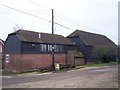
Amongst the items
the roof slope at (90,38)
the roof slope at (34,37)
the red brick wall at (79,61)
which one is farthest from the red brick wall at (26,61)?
the roof slope at (90,38)

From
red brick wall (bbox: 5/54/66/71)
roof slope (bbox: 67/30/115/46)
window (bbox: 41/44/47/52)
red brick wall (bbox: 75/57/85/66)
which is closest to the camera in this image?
red brick wall (bbox: 5/54/66/71)

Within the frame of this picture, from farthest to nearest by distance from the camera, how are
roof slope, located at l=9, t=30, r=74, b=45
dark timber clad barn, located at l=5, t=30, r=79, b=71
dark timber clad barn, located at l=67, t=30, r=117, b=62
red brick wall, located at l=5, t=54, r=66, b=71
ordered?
dark timber clad barn, located at l=67, t=30, r=117, b=62 < roof slope, located at l=9, t=30, r=74, b=45 < dark timber clad barn, located at l=5, t=30, r=79, b=71 < red brick wall, located at l=5, t=54, r=66, b=71

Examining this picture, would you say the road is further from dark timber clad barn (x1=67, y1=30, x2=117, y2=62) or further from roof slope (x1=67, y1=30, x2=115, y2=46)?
roof slope (x1=67, y1=30, x2=115, y2=46)

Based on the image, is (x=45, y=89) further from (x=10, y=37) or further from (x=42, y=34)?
(x=42, y=34)

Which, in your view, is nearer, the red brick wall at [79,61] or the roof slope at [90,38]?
the red brick wall at [79,61]

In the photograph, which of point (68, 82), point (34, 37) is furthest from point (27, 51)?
point (68, 82)

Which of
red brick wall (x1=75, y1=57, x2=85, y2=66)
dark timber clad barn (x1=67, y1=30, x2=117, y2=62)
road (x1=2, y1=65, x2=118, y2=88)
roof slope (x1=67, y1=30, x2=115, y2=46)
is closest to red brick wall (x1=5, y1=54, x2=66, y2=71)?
red brick wall (x1=75, y1=57, x2=85, y2=66)

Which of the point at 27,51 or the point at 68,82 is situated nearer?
the point at 68,82

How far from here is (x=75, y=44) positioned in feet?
232

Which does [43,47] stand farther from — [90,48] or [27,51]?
[90,48]

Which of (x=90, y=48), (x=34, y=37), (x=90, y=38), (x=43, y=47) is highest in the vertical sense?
(x=90, y=38)

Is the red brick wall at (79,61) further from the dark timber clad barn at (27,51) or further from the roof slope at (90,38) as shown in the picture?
the dark timber clad barn at (27,51)

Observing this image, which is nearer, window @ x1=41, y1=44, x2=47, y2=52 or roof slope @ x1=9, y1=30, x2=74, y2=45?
roof slope @ x1=9, y1=30, x2=74, y2=45

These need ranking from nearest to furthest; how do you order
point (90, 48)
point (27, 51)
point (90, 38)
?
point (27, 51), point (90, 48), point (90, 38)
